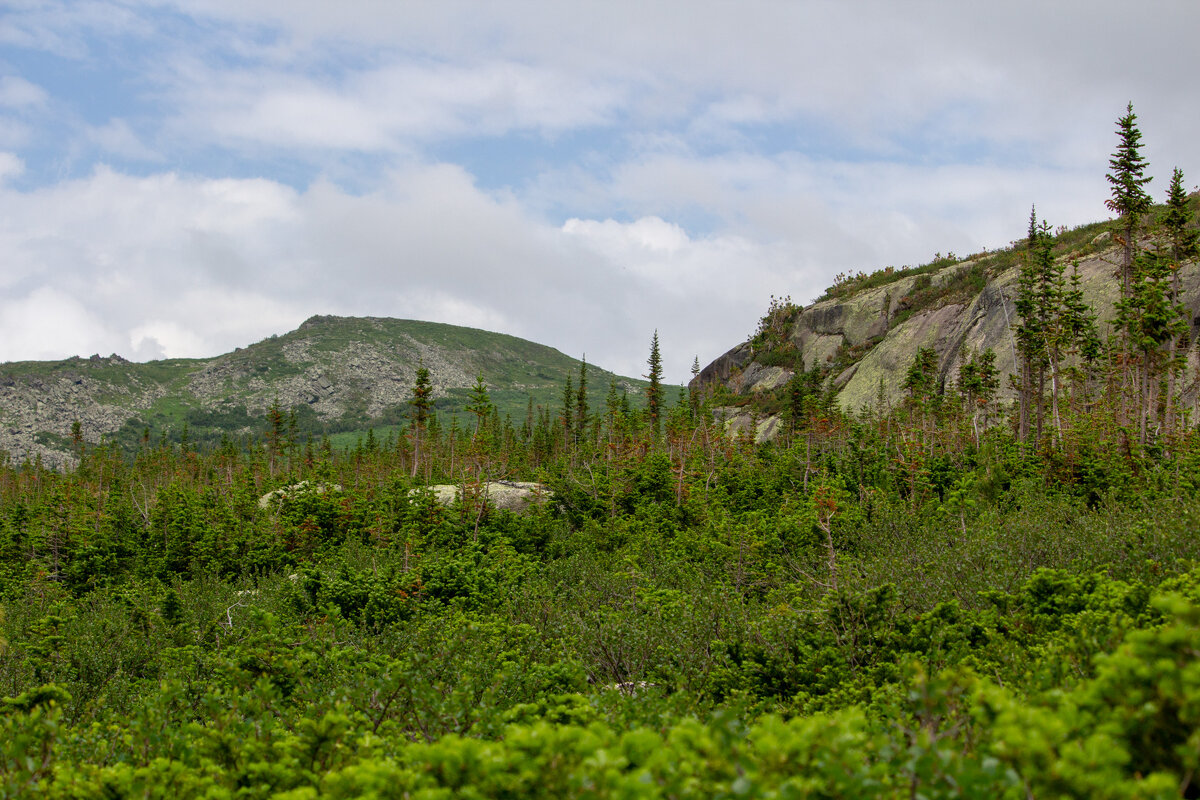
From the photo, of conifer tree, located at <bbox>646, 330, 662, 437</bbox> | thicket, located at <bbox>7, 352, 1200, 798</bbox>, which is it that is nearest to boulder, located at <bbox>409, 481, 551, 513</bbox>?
thicket, located at <bbox>7, 352, 1200, 798</bbox>

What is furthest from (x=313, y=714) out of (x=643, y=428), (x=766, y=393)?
(x=766, y=393)

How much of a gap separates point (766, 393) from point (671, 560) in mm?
54006

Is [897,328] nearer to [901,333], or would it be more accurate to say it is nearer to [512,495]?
[901,333]

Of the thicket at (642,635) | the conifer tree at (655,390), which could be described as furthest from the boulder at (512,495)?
the conifer tree at (655,390)

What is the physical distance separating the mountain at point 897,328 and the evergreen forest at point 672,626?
42.3 feet

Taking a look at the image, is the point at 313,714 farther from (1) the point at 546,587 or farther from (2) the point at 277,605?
(2) the point at 277,605

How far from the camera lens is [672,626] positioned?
40.4 feet

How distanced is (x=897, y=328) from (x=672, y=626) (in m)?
59.6

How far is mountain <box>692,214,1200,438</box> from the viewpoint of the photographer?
2000 inches

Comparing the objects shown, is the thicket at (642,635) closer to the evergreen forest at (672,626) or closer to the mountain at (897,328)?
the evergreen forest at (672,626)

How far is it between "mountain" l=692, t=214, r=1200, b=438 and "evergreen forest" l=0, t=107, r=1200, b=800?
12.9m

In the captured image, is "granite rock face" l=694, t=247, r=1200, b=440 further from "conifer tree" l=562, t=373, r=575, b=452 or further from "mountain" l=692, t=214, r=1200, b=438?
→ "conifer tree" l=562, t=373, r=575, b=452

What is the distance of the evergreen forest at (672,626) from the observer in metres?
3.65

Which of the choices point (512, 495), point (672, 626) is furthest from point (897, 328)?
point (672, 626)
